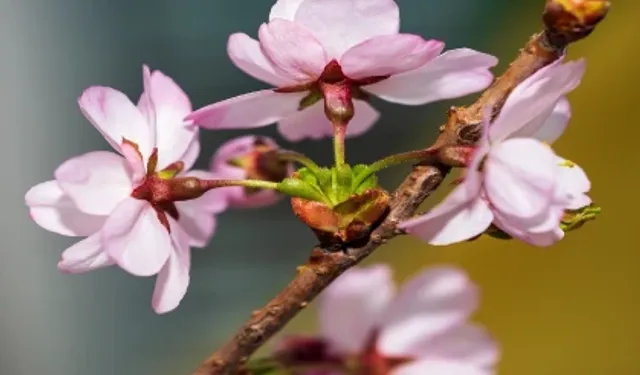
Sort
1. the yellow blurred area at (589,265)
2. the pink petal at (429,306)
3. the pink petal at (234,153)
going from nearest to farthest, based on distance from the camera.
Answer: the pink petal at (429,306) < the pink petal at (234,153) < the yellow blurred area at (589,265)

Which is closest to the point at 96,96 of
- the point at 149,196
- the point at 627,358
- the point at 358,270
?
the point at 149,196

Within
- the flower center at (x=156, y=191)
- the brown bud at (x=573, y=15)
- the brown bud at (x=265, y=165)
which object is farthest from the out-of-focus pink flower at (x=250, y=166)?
the brown bud at (x=573, y=15)

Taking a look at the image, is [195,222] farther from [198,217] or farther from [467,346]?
[467,346]

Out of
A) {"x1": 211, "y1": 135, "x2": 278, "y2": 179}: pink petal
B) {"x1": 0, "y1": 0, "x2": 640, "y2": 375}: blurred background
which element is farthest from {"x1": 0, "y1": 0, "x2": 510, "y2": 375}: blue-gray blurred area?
{"x1": 211, "y1": 135, "x2": 278, "y2": 179}: pink petal

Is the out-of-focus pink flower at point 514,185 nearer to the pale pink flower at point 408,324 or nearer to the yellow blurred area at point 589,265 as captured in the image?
the pale pink flower at point 408,324

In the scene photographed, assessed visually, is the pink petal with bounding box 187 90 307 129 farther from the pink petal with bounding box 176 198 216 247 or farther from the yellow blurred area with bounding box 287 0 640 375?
the yellow blurred area with bounding box 287 0 640 375

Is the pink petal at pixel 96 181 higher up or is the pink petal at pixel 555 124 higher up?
the pink petal at pixel 96 181
